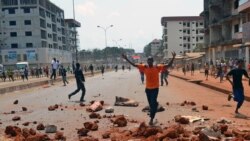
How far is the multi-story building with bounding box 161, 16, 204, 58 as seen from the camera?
12256 cm

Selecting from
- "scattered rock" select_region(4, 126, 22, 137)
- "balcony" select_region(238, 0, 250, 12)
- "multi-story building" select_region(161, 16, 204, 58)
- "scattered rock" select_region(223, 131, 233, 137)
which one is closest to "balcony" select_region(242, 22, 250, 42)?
"balcony" select_region(238, 0, 250, 12)

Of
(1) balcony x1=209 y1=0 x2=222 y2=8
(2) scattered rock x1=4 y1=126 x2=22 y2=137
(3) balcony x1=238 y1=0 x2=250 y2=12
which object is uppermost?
(1) balcony x1=209 y1=0 x2=222 y2=8

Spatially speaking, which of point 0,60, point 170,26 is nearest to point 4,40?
point 0,60

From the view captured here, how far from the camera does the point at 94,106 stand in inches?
541

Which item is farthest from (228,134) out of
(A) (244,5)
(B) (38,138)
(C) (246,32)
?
(A) (244,5)

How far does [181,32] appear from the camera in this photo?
123062 mm

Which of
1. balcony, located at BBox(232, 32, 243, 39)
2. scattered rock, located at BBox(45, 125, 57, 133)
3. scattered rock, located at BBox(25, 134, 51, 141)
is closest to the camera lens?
scattered rock, located at BBox(25, 134, 51, 141)

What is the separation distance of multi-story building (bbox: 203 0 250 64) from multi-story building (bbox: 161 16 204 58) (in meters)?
47.4

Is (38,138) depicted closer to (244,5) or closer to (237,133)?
(237,133)

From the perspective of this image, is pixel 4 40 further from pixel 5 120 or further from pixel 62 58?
pixel 5 120

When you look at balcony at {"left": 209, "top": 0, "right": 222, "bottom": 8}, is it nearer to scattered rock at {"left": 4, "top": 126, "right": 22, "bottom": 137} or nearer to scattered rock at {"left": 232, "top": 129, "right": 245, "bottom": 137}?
scattered rock at {"left": 232, "top": 129, "right": 245, "bottom": 137}

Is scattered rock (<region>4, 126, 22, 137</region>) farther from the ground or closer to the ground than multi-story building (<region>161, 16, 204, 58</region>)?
closer to the ground

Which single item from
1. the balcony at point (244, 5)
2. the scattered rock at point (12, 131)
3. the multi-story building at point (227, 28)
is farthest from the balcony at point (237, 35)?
the scattered rock at point (12, 131)

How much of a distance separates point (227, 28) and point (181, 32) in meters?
64.5
